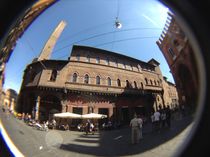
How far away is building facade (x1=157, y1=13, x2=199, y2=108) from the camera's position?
1.24 metres

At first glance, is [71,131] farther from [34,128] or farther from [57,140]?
[34,128]

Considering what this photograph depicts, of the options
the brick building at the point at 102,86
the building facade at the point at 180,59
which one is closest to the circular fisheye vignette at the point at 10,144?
the brick building at the point at 102,86

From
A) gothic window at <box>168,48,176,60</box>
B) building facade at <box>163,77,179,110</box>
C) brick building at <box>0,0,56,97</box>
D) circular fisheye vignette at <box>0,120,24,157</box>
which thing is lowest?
circular fisheye vignette at <box>0,120,24,157</box>

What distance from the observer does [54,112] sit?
150 cm

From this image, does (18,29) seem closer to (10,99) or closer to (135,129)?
(10,99)

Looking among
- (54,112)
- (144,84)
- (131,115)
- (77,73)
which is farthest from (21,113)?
(144,84)

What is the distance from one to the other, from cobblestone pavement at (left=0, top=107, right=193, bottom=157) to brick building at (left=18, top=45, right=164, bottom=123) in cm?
14

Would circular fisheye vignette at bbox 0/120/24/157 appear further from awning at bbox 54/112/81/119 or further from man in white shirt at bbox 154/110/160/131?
man in white shirt at bbox 154/110/160/131

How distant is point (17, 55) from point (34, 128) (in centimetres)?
62

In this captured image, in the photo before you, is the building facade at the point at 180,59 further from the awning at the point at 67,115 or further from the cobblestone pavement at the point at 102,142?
the awning at the point at 67,115

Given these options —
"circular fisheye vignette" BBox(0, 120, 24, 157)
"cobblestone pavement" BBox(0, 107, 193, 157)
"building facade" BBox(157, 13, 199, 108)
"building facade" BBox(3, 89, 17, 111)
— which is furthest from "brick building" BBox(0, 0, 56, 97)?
"building facade" BBox(157, 13, 199, 108)

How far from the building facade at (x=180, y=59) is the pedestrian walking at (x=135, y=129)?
327mm

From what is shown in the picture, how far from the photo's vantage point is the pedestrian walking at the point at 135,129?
1348 mm

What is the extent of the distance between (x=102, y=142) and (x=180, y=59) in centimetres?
77
